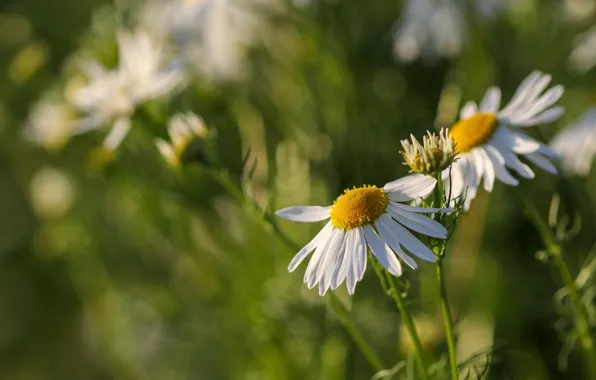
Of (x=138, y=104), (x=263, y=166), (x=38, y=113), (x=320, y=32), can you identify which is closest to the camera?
(x=138, y=104)

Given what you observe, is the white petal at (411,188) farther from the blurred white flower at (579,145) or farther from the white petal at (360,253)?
the blurred white flower at (579,145)

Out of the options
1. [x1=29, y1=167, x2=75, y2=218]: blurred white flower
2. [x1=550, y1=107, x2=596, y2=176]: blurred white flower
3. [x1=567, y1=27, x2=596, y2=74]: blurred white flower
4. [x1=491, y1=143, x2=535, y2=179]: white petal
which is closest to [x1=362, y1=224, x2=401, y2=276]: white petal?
[x1=491, y1=143, x2=535, y2=179]: white petal

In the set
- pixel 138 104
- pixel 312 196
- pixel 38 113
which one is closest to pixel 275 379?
pixel 312 196

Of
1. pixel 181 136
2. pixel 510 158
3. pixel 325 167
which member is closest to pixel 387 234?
pixel 510 158

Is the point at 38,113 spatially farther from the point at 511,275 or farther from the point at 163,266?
the point at 511,275

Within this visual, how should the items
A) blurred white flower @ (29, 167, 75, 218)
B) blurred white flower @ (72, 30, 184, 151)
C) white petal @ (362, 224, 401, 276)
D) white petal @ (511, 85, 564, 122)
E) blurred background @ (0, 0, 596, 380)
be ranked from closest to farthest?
white petal @ (362, 224, 401, 276)
white petal @ (511, 85, 564, 122)
blurred white flower @ (72, 30, 184, 151)
blurred background @ (0, 0, 596, 380)
blurred white flower @ (29, 167, 75, 218)

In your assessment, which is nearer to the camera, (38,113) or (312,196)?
(312,196)

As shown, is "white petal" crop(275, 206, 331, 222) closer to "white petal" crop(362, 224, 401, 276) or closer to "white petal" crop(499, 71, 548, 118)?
"white petal" crop(362, 224, 401, 276)

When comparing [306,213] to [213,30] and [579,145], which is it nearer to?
[579,145]

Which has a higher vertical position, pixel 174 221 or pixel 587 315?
pixel 174 221
